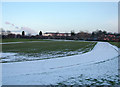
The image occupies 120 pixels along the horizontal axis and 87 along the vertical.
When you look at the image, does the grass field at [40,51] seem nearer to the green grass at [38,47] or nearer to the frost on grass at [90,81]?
the green grass at [38,47]

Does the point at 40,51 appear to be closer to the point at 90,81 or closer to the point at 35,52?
the point at 35,52

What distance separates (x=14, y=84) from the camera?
143 inches

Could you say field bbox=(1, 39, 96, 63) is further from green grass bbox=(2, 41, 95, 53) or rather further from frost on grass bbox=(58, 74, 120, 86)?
frost on grass bbox=(58, 74, 120, 86)

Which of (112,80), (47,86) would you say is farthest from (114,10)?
(47,86)

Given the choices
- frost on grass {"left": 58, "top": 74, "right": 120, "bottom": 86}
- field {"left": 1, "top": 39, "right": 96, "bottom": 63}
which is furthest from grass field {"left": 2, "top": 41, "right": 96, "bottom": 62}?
frost on grass {"left": 58, "top": 74, "right": 120, "bottom": 86}

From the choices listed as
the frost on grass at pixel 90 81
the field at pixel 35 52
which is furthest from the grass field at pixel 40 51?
the frost on grass at pixel 90 81

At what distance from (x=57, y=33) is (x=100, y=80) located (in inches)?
3168

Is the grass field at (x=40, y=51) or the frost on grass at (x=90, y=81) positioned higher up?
the grass field at (x=40, y=51)

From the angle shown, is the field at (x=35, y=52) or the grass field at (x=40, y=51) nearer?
the field at (x=35, y=52)

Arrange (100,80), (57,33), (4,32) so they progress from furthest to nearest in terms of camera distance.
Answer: (57,33)
(4,32)
(100,80)

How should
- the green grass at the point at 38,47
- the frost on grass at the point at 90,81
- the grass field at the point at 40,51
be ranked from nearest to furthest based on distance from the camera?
the frost on grass at the point at 90,81, the grass field at the point at 40,51, the green grass at the point at 38,47

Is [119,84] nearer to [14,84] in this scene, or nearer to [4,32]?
[14,84]

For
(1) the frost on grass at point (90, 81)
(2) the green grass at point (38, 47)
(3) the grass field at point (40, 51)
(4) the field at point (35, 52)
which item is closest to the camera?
(1) the frost on grass at point (90, 81)

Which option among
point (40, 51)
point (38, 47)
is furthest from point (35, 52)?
point (38, 47)
